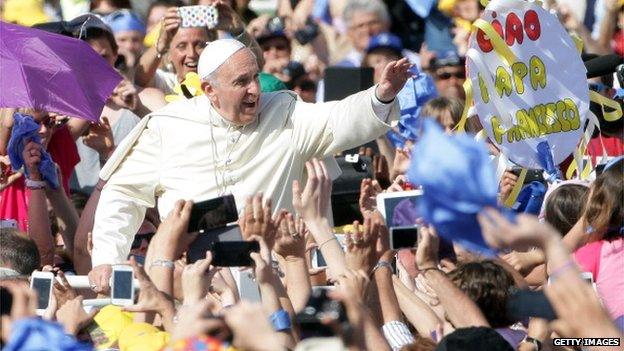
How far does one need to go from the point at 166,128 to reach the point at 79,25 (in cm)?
159

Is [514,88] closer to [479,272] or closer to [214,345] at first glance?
[479,272]

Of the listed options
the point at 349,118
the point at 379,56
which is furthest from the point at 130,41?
the point at 349,118

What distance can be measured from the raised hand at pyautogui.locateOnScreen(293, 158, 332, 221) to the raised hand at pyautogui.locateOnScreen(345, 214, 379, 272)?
194mm

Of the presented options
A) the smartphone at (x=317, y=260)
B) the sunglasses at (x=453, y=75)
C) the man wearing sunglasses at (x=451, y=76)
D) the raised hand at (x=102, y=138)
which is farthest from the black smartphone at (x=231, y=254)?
the sunglasses at (x=453, y=75)

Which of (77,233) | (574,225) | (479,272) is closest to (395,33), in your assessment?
(77,233)

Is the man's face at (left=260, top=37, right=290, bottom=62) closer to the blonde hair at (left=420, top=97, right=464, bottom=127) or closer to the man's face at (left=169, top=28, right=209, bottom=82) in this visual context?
the man's face at (left=169, top=28, right=209, bottom=82)

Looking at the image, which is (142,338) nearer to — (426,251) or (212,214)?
(212,214)

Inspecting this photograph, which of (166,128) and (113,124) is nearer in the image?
(166,128)

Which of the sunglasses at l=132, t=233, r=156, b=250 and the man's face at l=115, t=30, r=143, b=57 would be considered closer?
the sunglasses at l=132, t=233, r=156, b=250

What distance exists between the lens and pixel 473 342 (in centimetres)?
447

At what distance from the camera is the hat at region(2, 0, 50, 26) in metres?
10.7

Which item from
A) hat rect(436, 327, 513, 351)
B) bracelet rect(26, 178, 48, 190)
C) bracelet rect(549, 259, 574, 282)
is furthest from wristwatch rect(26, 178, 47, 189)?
bracelet rect(549, 259, 574, 282)

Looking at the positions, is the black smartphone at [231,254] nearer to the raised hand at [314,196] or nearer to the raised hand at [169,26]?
the raised hand at [314,196]

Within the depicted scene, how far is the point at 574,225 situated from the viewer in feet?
21.0
